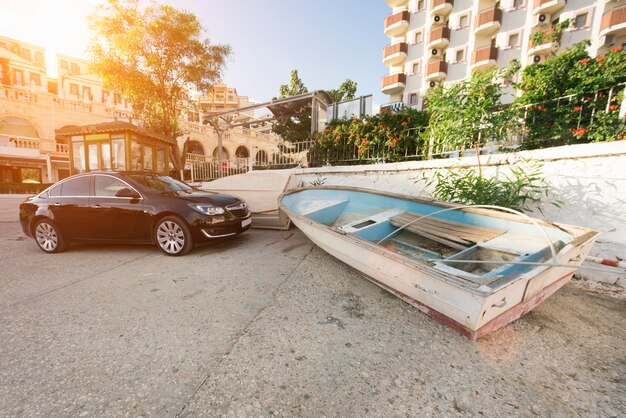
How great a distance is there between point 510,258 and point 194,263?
417cm

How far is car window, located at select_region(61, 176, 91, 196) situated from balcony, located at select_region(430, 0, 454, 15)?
30.7 metres

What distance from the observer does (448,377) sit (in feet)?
5.60

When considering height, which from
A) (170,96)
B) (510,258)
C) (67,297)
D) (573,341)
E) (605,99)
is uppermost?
(170,96)

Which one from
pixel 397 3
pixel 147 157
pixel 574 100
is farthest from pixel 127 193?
pixel 397 3

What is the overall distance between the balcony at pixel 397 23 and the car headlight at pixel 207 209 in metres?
30.3

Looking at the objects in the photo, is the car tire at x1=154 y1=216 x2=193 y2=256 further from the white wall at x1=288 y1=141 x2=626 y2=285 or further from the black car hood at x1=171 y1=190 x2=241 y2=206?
the white wall at x1=288 y1=141 x2=626 y2=285

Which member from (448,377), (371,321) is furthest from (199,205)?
(448,377)

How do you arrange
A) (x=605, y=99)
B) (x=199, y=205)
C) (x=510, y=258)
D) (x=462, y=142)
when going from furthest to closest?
(x=462, y=142) < (x=199, y=205) < (x=605, y=99) < (x=510, y=258)

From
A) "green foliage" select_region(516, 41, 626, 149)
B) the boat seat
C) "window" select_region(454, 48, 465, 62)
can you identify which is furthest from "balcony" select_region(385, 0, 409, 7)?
the boat seat

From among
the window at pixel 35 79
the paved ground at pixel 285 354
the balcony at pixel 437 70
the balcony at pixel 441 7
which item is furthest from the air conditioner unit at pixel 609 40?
the window at pixel 35 79

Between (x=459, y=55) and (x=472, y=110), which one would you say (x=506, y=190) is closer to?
(x=472, y=110)

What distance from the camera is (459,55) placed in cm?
2341

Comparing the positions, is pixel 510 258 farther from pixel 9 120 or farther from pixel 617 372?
pixel 9 120

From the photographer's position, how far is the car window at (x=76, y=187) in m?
4.71
